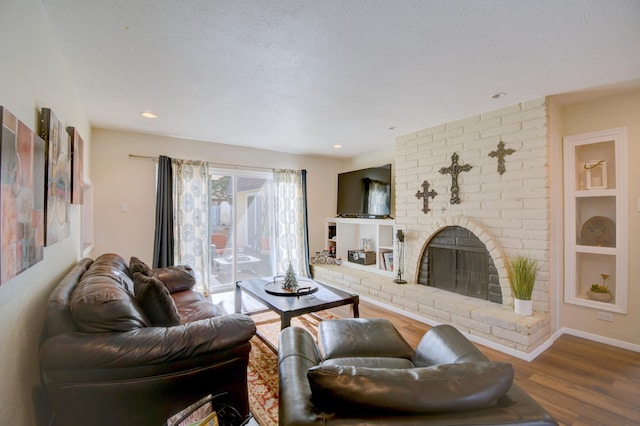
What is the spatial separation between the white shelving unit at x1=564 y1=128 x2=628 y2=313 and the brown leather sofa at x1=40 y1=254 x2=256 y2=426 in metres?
3.26

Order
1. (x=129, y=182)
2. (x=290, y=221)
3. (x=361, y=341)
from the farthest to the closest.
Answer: (x=290, y=221) < (x=129, y=182) < (x=361, y=341)

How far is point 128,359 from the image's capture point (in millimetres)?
1387

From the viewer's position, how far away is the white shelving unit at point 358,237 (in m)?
4.47

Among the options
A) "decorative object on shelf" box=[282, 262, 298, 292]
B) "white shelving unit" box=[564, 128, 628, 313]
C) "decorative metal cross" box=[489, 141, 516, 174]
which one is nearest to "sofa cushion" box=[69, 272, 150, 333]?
"decorative object on shelf" box=[282, 262, 298, 292]

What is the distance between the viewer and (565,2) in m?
1.49

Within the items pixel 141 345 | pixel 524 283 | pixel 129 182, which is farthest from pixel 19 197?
pixel 524 283

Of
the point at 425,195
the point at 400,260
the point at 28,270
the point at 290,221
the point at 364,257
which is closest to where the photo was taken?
the point at 28,270

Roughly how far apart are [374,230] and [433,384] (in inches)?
167

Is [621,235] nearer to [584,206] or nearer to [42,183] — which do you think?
[584,206]

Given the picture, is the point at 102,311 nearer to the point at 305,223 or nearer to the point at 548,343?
the point at 548,343

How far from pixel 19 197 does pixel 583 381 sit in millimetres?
3620

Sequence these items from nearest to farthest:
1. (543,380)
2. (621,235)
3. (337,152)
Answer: (543,380)
(621,235)
(337,152)

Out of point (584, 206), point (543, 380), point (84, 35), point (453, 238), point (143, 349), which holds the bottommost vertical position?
point (543, 380)

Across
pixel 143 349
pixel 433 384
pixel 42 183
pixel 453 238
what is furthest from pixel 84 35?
pixel 453 238
